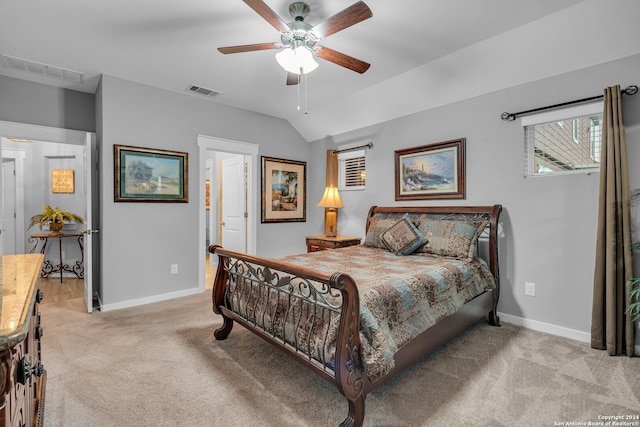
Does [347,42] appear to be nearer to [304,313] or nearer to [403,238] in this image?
[403,238]

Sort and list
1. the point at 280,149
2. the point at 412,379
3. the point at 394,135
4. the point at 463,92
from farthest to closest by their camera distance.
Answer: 1. the point at 280,149
2. the point at 394,135
3. the point at 463,92
4. the point at 412,379

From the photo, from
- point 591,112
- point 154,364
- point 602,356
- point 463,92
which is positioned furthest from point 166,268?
point 591,112

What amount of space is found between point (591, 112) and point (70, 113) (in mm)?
5585

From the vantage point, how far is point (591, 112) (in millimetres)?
2654

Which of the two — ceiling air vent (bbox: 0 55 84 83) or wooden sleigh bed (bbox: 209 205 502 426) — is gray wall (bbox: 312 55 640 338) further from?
ceiling air vent (bbox: 0 55 84 83)

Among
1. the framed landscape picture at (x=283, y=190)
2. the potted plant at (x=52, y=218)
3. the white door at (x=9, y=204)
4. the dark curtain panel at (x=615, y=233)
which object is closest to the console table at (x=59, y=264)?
the potted plant at (x=52, y=218)

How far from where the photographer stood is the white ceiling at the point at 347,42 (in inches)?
91.2

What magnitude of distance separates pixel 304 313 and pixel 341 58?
1.89m

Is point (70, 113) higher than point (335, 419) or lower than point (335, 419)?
higher

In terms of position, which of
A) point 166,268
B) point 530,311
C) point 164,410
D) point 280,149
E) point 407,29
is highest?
point 407,29

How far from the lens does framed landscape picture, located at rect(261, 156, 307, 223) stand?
4.90 m

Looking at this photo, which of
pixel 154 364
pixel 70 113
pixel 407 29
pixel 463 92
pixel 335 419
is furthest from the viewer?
pixel 70 113

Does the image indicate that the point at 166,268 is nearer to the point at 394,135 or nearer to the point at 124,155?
the point at 124,155

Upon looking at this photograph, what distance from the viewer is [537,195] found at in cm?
296
